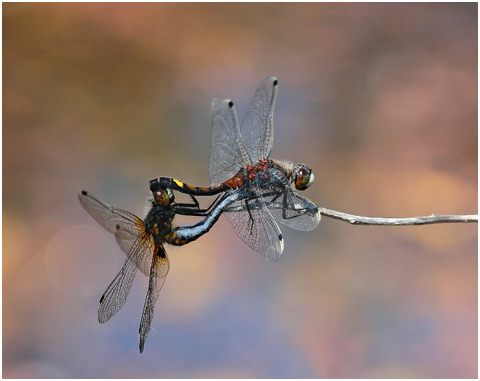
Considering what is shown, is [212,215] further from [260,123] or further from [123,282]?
[260,123]

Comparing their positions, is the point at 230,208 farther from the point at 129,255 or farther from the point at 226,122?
the point at 226,122

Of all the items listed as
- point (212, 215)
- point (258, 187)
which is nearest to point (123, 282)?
point (212, 215)

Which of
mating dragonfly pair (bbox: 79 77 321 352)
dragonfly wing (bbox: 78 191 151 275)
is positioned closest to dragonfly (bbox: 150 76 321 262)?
mating dragonfly pair (bbox: 79 77 321 352)

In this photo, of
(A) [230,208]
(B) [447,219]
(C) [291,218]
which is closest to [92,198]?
(A) [230,208]

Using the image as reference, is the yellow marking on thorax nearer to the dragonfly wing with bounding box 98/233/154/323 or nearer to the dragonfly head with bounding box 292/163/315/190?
the dragonfly wing with bounding box 98/233/154/323

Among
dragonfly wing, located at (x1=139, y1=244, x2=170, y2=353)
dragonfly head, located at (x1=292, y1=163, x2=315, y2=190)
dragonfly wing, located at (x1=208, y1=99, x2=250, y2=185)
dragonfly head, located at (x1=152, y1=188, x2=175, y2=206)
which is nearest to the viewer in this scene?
dragonfly head, located at (x1=152, y1=188, x2=175, y2=206)
